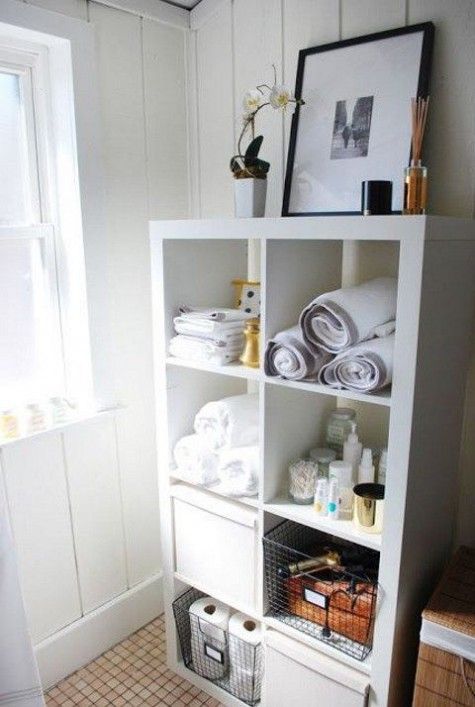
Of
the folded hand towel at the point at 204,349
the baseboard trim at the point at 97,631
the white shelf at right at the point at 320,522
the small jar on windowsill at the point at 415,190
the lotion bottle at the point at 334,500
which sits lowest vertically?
the baseboard trim at the point at 97,631

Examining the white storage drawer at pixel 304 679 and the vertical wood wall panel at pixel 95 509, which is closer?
the white storage drawer at pixel 304 679

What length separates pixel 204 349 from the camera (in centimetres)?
156

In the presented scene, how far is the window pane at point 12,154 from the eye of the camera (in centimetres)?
165

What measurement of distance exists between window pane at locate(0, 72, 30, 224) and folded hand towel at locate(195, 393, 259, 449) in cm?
81

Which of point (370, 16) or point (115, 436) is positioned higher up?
point (370, 16)

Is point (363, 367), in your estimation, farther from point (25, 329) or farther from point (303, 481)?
point (25, 329)

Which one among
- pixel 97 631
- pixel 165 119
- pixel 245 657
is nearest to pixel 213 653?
pixel 245 657

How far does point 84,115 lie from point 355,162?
79 cm

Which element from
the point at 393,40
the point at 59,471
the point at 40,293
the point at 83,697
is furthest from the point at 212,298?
the point at 83,697

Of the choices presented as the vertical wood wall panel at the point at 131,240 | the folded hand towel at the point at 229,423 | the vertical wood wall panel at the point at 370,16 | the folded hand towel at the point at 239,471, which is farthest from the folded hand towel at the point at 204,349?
the vertical wood wall panel at the point at 370,16

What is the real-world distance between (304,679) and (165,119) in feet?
5.64

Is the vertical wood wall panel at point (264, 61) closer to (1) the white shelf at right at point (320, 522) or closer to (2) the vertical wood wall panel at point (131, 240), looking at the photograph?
(2) the vertical wood wall panel at point (131, 240)

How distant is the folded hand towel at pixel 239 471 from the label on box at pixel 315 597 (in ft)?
0.91

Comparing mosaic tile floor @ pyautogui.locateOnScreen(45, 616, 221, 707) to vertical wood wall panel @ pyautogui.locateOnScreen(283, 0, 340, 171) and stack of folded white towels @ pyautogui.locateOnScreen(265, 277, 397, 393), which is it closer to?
stack of folded white towels @ pyautogui.locateOnScreen(265, 277, 397, 393)
